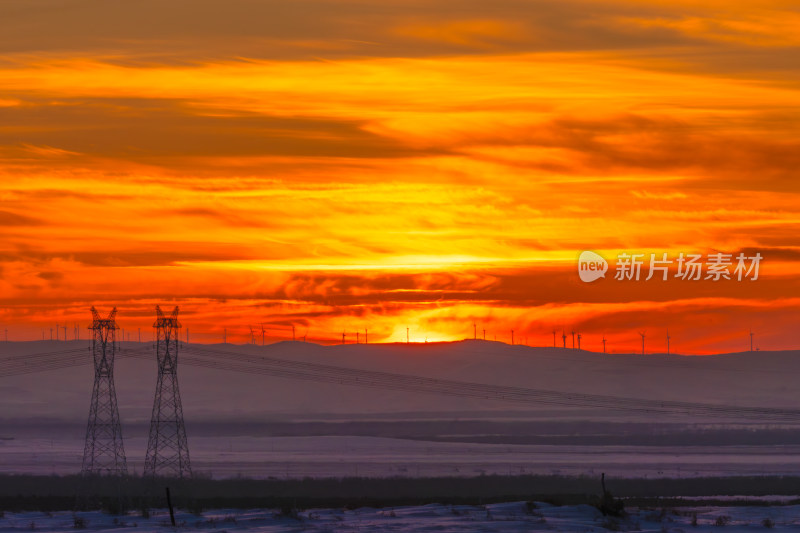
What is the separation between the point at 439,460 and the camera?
154m

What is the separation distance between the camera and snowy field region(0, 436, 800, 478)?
428 ft

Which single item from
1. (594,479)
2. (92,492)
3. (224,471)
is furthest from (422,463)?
(92,492)

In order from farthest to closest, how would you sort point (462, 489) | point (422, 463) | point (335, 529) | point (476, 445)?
point (476, 445)
point (422, 463)
point (462, 489)
point (335, 529)

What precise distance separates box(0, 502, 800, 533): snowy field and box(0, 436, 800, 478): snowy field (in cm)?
7080

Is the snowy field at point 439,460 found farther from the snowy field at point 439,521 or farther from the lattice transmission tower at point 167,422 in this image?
the snowy field at point 439,521

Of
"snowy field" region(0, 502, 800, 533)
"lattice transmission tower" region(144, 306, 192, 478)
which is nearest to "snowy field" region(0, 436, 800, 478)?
"lattice transmission tower" region(144, 306, 192, 478)

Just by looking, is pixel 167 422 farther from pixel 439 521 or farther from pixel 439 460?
pixel 439 521

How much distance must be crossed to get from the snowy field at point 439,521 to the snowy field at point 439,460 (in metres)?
70.8

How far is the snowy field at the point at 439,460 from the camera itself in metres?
130

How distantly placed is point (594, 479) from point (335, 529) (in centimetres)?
7090

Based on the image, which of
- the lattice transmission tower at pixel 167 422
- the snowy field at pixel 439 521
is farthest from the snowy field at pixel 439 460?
the snowy field at pixel 439 521

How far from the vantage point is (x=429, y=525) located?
4725 cm

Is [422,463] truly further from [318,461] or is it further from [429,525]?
[429,525]

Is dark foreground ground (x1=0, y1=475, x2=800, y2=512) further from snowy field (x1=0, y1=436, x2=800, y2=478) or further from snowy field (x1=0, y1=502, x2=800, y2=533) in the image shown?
snowy field (x1=0, y1=502, x2=800, y2=533)
